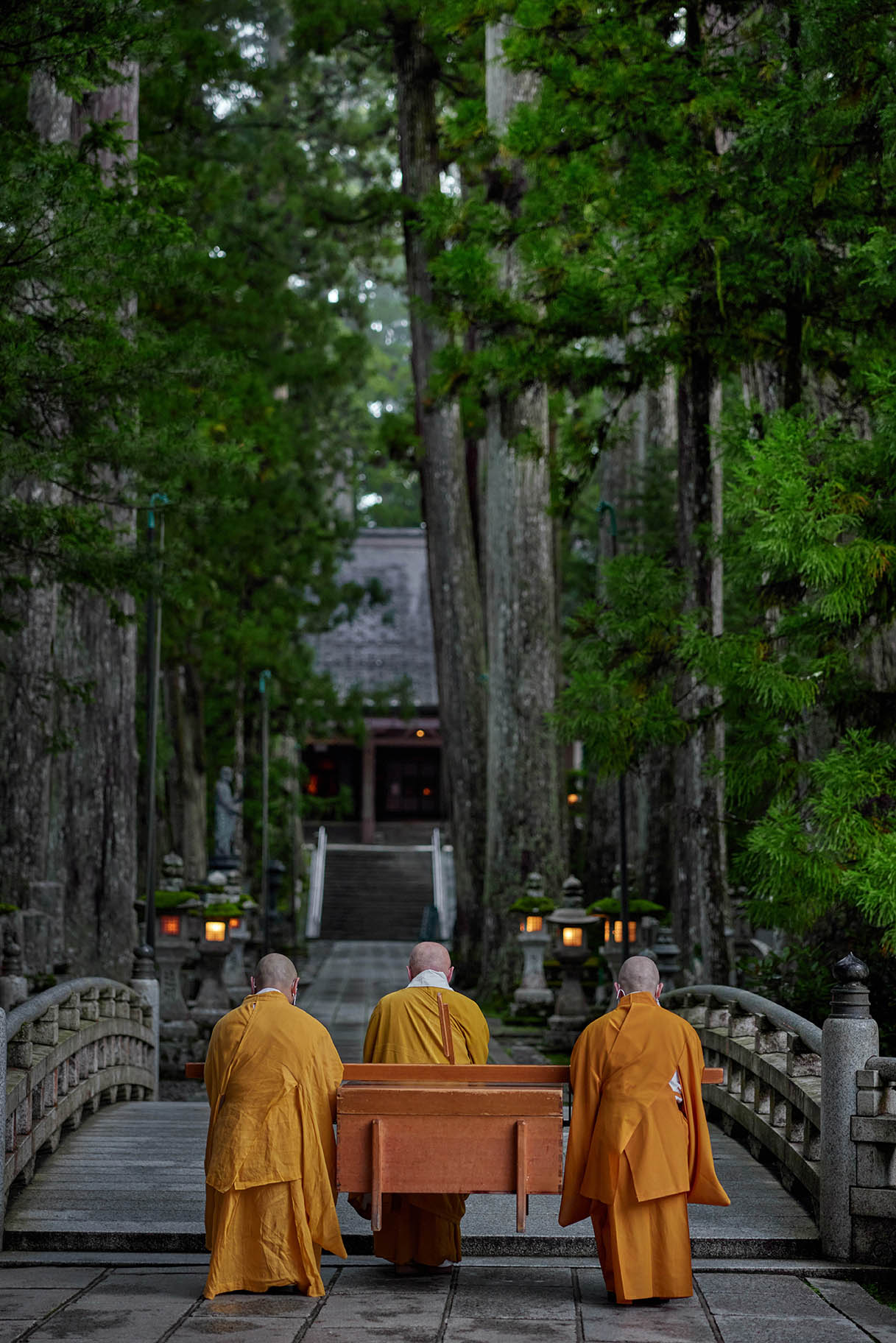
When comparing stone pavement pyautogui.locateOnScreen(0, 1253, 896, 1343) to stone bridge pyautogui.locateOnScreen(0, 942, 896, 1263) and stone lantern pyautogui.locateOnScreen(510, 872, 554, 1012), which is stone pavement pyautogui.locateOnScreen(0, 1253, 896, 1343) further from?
stone lantern pyautogui.locateOnScreen(510, 872, 554, 1012)

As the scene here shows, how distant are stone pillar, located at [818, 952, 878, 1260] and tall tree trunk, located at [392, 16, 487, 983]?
16376 millimetres

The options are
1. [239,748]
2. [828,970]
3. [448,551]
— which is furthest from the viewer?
[239,748]

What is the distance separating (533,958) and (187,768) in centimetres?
1070

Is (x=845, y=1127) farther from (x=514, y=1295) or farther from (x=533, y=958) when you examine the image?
(x=533, y=958)

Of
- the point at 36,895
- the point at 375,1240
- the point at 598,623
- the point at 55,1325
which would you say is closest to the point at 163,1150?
the point at 375,1240

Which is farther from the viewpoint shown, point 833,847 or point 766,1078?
point 766,1078

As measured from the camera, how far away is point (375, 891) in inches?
1654

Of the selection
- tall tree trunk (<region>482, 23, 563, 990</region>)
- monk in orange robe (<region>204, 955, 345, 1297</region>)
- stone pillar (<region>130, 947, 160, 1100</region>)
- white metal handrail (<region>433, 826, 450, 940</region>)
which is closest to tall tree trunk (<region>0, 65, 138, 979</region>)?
stone pillar (<region>130, 947, 160, 1100</region>)

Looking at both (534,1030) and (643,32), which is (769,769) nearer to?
(643,32)

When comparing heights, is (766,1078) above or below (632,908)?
below

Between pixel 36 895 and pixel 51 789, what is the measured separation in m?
2.15

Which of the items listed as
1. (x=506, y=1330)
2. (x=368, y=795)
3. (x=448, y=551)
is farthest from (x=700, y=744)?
(x=368, y=795)

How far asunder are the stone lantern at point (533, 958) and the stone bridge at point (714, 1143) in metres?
8.32

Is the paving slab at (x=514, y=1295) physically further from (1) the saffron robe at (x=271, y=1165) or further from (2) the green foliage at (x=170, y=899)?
(2) the green foliage at (x=170, y=899)
